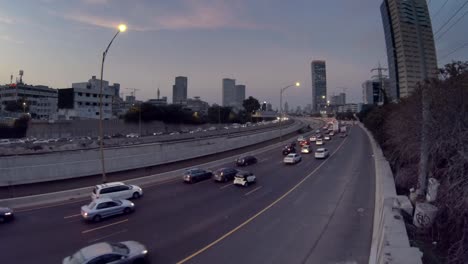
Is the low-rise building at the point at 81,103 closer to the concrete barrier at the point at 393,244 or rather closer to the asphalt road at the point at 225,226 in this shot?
the asphalt road at the point at 225,226

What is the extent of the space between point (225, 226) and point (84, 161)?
1997 cm

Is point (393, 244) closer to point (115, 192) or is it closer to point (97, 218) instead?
point (97, 218)

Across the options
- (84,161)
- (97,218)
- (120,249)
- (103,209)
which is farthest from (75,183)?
(120,249)

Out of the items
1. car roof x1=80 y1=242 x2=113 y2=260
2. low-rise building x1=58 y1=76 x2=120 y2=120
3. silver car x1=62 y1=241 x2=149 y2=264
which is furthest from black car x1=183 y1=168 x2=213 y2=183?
low-rise building x1=58 y1=76 x2=120 y2=120

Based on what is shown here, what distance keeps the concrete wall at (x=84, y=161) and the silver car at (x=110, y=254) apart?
2000cm

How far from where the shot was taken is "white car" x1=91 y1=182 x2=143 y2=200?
22.0 meters

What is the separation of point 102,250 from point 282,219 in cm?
951

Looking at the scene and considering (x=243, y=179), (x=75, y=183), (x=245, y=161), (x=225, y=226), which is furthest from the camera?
(x=245, y=161)

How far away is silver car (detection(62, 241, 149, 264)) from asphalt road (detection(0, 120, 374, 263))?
0.88 m

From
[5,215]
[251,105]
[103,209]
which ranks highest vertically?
[251,105]

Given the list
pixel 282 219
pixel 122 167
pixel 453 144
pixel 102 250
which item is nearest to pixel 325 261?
pixel 282 219

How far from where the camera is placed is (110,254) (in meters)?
11.1

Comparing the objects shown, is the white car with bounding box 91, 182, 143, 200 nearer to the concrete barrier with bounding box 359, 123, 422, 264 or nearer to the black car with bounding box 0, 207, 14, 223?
the black car with bounding box 0, 207, 14, 223

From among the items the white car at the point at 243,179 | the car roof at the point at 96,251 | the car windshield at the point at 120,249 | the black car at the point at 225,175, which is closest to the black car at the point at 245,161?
the black car at the point at 225,175
